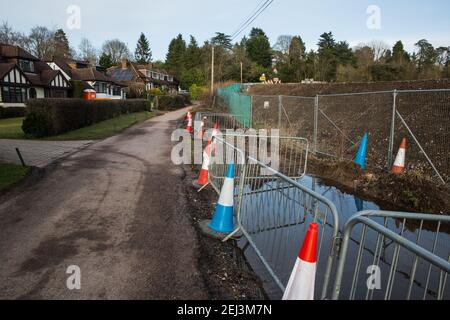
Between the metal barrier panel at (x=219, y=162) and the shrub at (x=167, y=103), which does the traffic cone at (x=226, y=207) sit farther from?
the shrub at (x=167, y=103)

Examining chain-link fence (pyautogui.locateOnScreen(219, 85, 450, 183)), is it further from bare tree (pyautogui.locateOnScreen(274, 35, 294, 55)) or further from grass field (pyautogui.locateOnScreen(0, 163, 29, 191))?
bare tree (pyautogui.locateOnScreen(274, 35, 294, 55))

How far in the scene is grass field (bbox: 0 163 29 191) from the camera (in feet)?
23.1

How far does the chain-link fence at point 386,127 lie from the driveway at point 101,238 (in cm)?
554

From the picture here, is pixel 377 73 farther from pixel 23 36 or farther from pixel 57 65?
pixel 23 36

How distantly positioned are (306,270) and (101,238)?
3138mm

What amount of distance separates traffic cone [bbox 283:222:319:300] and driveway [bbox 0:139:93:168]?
860 cm

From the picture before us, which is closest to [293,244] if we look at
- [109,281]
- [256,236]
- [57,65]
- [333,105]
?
[256,236]

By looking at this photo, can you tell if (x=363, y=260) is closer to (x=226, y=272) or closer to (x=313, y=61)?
(x=226, y=272)

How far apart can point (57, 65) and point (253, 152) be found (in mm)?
49573

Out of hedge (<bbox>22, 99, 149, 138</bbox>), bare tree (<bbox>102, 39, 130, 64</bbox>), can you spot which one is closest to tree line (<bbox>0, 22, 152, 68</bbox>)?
bare tree (<bbox>102, 39, 130, 64</bbox>)

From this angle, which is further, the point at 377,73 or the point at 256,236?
the point at 377,73

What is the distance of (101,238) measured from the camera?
4.52 metres

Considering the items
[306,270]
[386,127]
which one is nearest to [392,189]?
[306,270]
